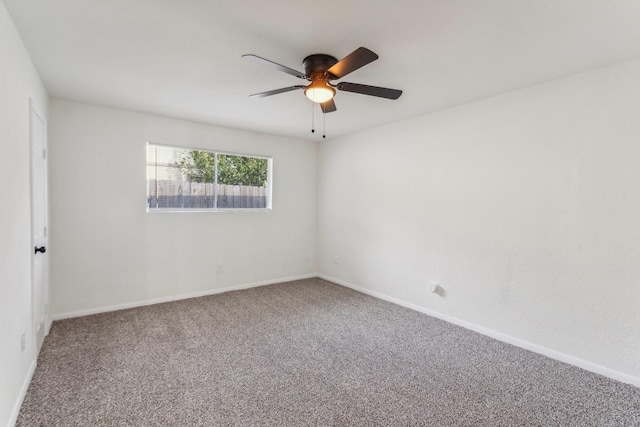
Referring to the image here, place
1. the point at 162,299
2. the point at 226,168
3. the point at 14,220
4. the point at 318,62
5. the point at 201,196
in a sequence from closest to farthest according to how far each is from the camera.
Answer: the point at 14,220 → the point at 318,62 → the point at 162,299 → the point at 201,196 → the point at 226,168

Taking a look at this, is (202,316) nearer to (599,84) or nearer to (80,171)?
(80,171)

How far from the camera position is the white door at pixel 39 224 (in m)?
2.40

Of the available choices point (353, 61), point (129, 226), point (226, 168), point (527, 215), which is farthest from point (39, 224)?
point (527, 215)

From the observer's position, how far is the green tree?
4.16 metres

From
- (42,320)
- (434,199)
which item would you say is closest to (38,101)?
(42,320)

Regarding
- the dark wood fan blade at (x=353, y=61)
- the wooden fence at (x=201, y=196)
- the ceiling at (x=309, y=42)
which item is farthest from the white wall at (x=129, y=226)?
the dark wood fan blade at (x=353, y=61)

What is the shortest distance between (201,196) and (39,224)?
5.83 feet

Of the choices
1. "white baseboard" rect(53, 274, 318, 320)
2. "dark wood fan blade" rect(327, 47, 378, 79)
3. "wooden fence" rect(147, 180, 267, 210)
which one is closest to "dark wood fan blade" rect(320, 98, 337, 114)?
"dark wood fan blade" rect(327, 47, 378, 79)

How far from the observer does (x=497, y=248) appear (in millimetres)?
3039

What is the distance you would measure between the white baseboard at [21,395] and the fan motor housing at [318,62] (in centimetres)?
284

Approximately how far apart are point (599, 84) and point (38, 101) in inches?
182

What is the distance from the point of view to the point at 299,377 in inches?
90.8

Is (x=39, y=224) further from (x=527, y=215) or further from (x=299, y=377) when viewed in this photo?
(x=527, y=215)

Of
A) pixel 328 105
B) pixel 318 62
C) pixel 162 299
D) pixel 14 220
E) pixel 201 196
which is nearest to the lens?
pixel 14 220
